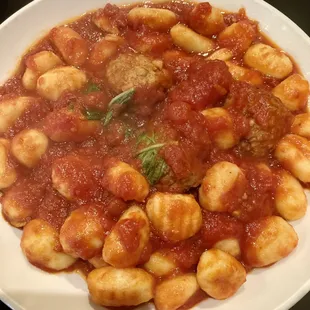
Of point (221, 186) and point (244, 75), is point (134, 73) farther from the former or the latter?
point (221, 186)

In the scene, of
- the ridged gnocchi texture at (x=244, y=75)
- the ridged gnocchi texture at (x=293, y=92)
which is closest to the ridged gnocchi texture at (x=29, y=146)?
the ridged gnocchi texture at (x=244, y=75)

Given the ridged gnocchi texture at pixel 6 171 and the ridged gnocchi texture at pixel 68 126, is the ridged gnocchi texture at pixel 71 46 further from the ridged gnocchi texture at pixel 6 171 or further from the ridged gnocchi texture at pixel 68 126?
the ridged gnocchi texture at pixel 6 171

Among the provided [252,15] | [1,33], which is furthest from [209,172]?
[1,33]

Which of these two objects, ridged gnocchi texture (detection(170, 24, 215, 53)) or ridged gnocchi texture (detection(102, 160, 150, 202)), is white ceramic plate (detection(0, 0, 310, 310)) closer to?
ridged gnocchi texture (detection(102, 160, 150, 202))

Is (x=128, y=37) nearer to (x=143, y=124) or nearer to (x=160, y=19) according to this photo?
(x=160, y=19)

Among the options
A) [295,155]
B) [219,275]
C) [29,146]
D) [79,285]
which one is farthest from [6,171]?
[295,155]

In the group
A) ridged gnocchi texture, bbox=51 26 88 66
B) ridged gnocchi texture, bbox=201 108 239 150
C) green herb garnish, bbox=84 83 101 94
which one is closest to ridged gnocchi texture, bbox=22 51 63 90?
ridged gnocchi texture, bbox=51 26 88 66
